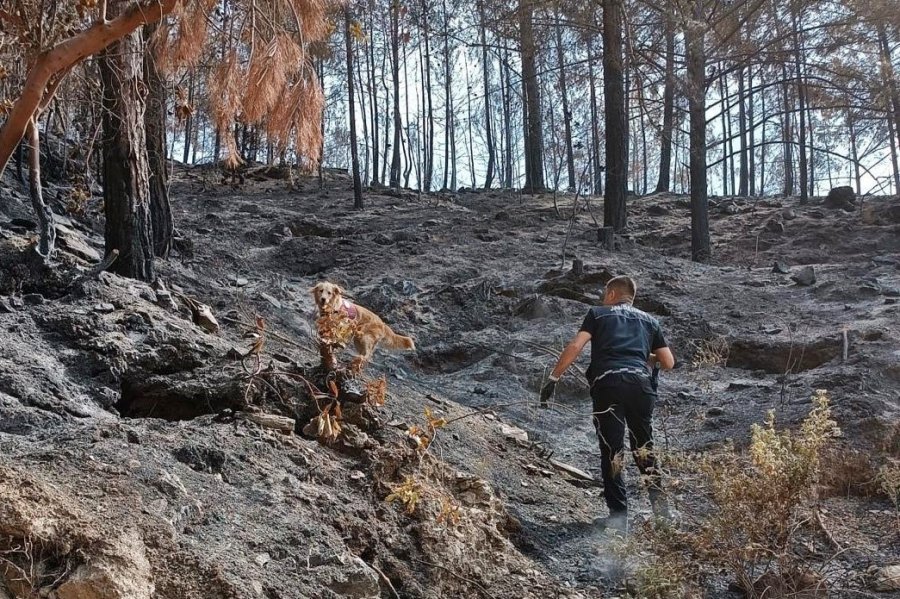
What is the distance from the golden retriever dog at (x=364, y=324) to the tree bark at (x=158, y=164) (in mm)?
2081

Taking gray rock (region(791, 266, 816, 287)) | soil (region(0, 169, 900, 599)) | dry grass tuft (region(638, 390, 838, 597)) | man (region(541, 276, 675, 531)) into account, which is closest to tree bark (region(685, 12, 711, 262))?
soil (region(0, 169, 900, 599))

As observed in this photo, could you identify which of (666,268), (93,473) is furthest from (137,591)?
(666,268)

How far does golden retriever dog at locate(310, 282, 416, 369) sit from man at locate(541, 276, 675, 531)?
4.81 feet

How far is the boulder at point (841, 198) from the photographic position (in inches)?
579

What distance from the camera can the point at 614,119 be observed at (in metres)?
11.3

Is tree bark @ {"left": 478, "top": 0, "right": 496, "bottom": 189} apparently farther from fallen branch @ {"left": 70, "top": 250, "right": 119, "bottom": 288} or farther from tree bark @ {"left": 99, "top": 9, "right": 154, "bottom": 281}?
fallen branch @ {"left": 70, "top": 250, "right": 119, "bottom": 288}

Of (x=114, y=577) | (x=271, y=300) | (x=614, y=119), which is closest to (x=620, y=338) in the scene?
(x=114, y=577)

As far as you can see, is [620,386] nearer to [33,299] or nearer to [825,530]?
[825,530]

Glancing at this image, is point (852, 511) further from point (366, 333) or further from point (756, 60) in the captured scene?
point (756, 60)

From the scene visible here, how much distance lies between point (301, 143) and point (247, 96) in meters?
0.36

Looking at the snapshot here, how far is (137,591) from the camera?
219 cm

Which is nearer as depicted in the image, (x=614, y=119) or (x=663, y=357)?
(x=663, y=357)

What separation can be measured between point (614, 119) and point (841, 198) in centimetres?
660

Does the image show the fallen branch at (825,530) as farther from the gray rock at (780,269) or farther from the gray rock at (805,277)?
the gray rock at (780,269)
